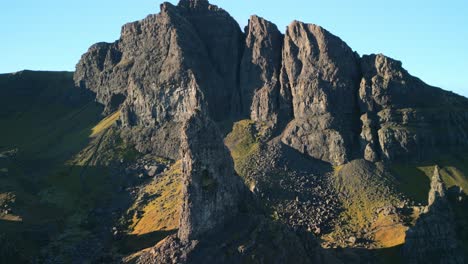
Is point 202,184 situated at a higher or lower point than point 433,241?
higher

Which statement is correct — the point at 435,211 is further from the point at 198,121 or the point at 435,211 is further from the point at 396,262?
the point at 198,121

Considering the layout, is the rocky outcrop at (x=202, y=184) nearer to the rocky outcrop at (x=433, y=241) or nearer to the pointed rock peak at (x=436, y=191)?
the rocky outcrop at (x=433, y=241)

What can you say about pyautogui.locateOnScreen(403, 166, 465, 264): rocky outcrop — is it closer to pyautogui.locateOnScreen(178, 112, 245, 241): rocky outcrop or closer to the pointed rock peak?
the pointed rock peak

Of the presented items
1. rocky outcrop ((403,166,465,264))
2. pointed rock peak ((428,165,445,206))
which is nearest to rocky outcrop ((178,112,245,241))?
rocky outcrop ((403,166,465,264))

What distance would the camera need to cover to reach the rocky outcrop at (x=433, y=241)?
164375 millimetres

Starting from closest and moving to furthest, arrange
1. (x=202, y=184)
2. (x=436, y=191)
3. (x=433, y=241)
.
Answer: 1. (x=202, y=184)
2. (x=433, y=241)
3. (x=436, y=191)

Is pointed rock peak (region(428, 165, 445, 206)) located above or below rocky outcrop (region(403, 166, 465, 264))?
above

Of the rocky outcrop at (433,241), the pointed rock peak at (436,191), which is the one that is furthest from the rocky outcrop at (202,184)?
the pointed rock peak at (436,191)

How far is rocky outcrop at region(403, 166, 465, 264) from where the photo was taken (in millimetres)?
164375

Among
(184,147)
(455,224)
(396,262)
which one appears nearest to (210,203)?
(184,147)

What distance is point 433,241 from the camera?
542ft

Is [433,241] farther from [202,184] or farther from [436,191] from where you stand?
[202,184]

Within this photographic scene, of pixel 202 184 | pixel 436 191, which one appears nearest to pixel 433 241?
pixel 436 191

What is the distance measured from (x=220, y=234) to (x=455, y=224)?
72.2 meters
